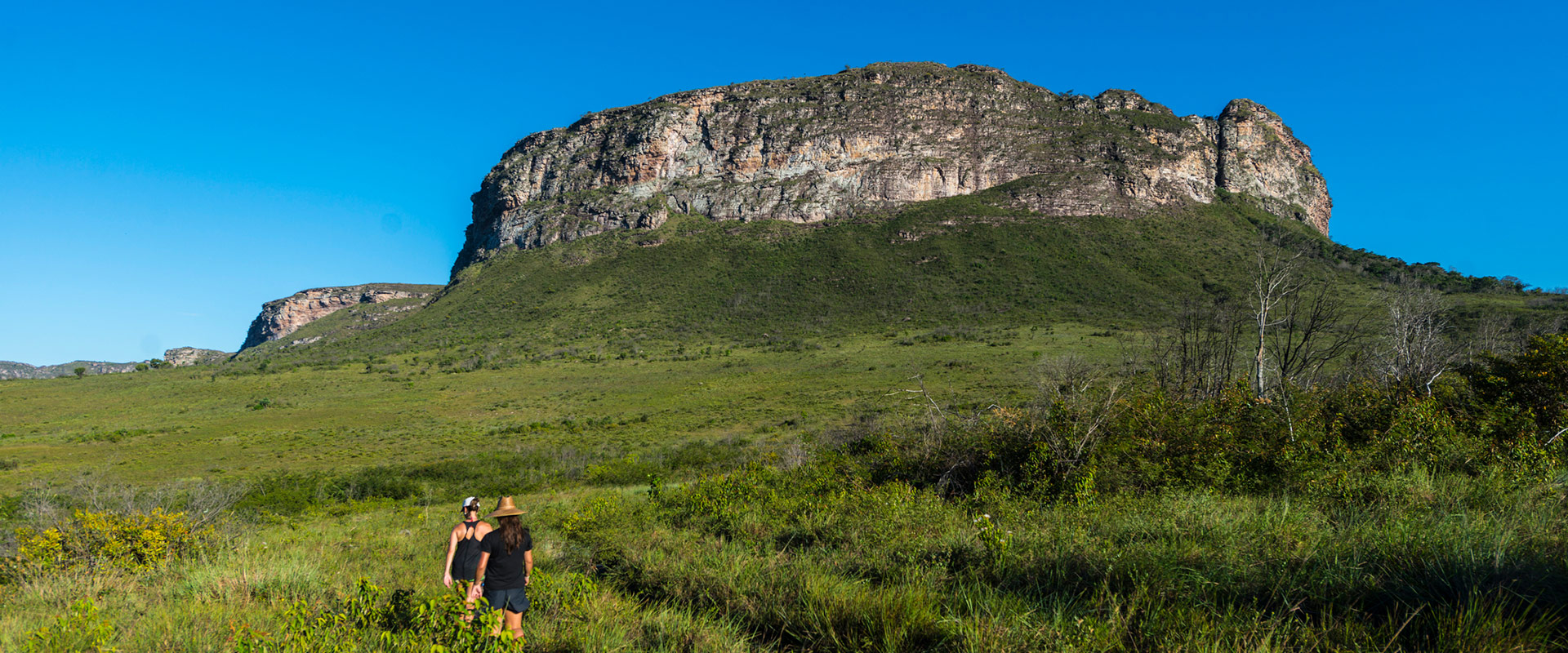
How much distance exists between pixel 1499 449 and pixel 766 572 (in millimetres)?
7411

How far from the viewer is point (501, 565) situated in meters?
4.75

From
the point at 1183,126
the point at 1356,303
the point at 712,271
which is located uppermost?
the point at 1183,126

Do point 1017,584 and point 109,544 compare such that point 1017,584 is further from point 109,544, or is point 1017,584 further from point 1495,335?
point 1495,335

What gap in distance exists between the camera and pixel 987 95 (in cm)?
10488

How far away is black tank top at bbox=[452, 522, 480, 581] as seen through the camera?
5.03 meters

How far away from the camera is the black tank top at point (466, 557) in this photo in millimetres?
5027

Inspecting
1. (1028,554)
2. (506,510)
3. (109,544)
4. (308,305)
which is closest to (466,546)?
(506,510)

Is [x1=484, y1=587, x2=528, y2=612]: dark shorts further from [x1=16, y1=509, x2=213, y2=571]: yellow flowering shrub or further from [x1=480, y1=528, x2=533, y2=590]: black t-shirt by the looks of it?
[x1=16, y1=509, x2=213, y2=571]: yellow flowering shrub

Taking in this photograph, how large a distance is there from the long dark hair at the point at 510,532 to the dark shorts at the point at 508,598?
0.97ft

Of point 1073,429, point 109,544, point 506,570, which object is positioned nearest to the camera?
point 506,570

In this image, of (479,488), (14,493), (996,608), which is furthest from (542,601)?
(14,493)

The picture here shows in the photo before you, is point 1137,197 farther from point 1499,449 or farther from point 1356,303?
point 1499,449

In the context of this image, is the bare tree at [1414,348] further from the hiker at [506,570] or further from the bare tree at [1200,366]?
the hiker at [506,570]

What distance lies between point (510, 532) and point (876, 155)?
9988cm
